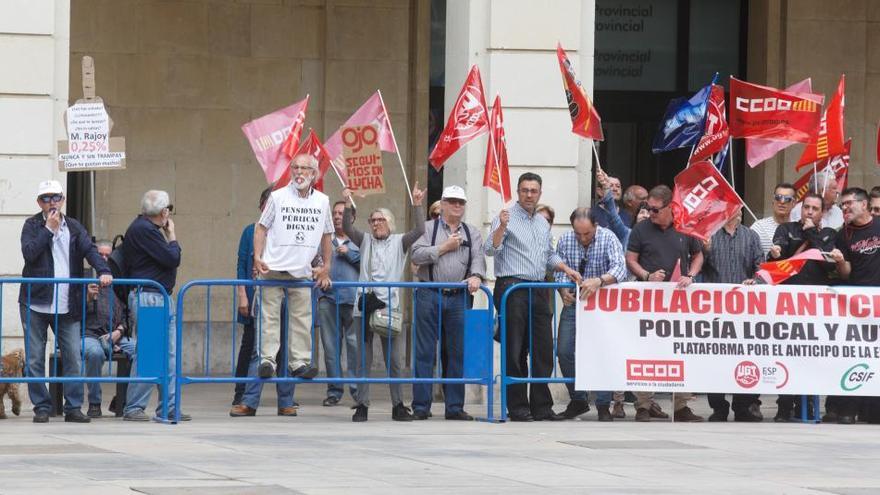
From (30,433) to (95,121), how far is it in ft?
10.8

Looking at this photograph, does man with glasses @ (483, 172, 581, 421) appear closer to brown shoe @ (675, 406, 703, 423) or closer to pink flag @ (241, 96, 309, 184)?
brown shoe @ (675, 406, 703, 423)

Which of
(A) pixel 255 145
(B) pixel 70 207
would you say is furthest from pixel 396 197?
(A) pixel 255 145

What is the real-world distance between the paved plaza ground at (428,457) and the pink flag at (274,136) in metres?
2.09

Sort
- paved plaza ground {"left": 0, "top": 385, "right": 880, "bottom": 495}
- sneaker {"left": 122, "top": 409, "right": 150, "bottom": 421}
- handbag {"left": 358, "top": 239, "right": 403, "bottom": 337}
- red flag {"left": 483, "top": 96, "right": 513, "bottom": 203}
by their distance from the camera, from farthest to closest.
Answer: red flag {"left": 483, "top": 96, "right": 513, "bottom": 203} < handbag {"left": 358, "top": 239, "right": 403, "bottom": 337} < sneaker {"left": 122, "top": 409, "right": 150, "bottom": 421} < paved plaza ground {"left": 0, "top": 385, "right": 880, "bottom": 495}

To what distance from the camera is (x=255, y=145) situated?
51.0 ft

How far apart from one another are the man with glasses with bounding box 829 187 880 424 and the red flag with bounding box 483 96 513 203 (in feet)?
9.11

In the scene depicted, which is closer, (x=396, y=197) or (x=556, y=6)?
(x=556, y=6)

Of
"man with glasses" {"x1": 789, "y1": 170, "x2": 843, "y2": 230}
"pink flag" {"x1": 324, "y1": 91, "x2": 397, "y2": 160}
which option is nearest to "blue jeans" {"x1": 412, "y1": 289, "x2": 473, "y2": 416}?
"pink flag" {"x1": 324, "y1": 91, "x2": 397, "y2": 160}

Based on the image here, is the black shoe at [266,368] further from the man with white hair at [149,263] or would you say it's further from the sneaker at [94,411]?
the sneaker at [94,411]

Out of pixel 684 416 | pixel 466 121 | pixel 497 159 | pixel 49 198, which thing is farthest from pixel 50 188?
pixel 684 416

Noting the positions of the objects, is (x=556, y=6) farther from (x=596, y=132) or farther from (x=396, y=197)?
A: (x=396, y=197)

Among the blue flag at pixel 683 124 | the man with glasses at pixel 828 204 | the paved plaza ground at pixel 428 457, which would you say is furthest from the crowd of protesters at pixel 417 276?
the blue flag at pixel 683 124

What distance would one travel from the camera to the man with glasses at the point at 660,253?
15.0m

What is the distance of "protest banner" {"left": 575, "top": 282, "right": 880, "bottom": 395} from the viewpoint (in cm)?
1478
